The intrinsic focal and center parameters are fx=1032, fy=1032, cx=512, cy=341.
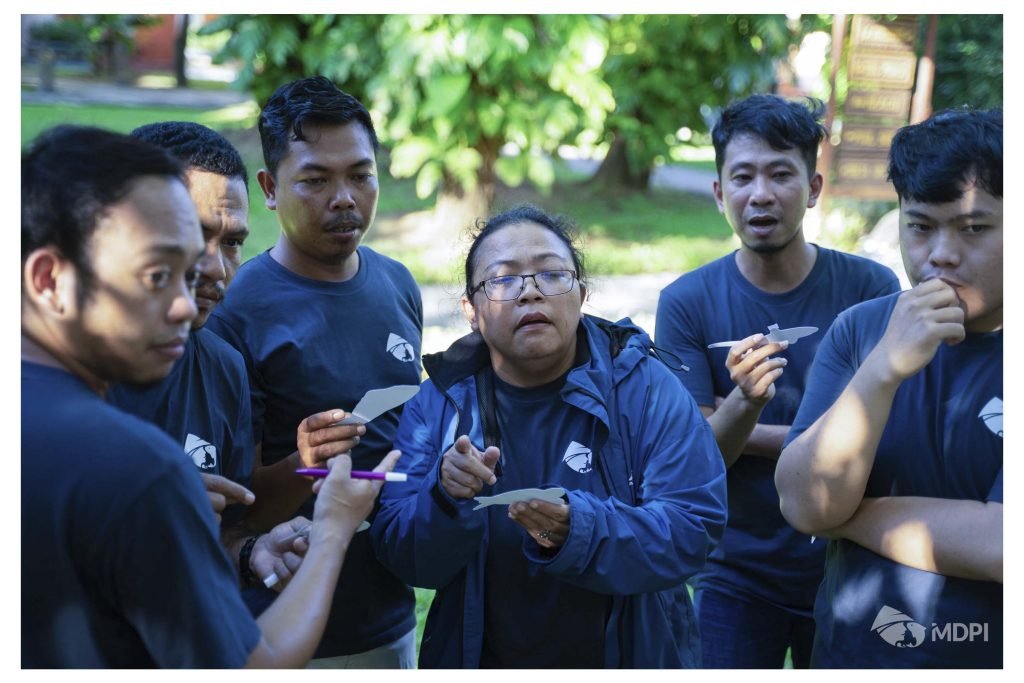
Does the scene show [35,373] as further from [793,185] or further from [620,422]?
[793,185]

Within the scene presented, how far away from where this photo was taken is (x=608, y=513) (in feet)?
8.13

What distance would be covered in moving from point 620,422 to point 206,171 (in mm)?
1279

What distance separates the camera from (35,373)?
5.72 feet

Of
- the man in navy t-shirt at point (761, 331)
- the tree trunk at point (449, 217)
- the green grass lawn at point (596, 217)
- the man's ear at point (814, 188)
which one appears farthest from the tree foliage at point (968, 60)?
the man in navy t-shirt at point (761, 331)

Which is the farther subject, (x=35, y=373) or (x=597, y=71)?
(x=597, y=71)

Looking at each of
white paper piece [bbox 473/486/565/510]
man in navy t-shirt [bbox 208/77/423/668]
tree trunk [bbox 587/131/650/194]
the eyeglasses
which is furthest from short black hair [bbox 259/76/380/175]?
tree trunk [bbox 587/131/650/194]

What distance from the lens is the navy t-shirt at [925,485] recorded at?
2.39 meters

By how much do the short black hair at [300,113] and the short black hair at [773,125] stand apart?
1.28 meters

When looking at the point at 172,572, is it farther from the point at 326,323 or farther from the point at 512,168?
the point at 512,168

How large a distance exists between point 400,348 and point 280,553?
36.7 inches

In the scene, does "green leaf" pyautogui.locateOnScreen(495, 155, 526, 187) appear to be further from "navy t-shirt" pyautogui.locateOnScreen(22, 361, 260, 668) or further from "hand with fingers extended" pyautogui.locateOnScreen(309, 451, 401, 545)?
"navy t-shirt" pyautogui.locateOnScreen(22, 361, 260, 668)

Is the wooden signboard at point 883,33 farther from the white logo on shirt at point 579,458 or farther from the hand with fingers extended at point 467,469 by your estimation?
the hand with fingers extended at point 467,469

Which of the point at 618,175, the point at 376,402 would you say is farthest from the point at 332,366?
the point at 618,175
